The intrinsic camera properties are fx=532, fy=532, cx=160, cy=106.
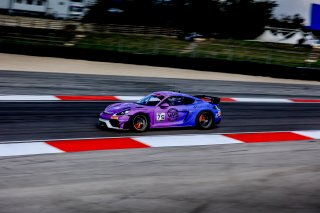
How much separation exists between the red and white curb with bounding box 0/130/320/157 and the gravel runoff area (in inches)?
436

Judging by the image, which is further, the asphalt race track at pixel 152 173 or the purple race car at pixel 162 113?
the purple race car at pixel 162 113

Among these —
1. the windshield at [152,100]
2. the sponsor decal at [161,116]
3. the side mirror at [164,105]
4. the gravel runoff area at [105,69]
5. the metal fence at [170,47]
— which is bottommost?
the sponsor decal at [161,116]

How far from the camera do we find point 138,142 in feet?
39.2

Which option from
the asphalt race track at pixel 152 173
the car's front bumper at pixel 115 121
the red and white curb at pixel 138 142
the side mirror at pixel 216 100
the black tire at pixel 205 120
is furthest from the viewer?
the side mirror at pixel 216 100

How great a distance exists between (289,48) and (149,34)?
384 inches

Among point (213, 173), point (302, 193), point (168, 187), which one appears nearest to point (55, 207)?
point (168, 187)

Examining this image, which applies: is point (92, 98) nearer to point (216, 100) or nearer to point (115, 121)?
point (216, 100)

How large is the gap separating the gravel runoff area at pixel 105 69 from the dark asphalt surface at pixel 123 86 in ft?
3.30

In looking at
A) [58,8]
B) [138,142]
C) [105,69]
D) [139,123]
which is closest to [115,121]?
[139,123]

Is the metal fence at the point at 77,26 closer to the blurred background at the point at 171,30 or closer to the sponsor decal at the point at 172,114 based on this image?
the blurred background at the point at 171,30

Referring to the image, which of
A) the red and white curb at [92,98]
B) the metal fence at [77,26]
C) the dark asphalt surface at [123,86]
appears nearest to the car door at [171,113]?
the red and white curb at [92,98]

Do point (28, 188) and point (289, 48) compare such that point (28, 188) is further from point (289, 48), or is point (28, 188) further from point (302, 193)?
point (289, 48)

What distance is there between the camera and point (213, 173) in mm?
9633

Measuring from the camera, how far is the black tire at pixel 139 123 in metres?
12.8
